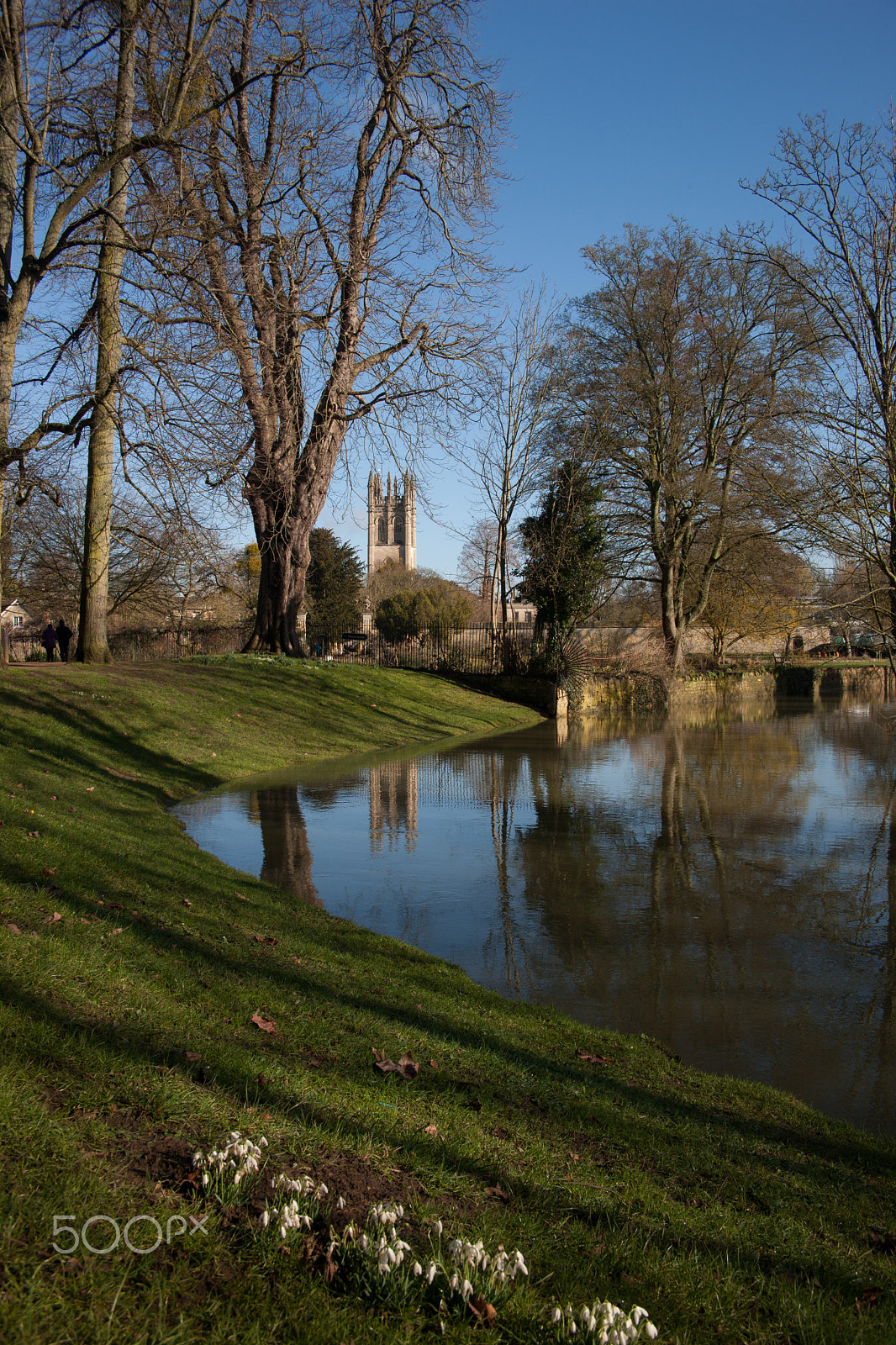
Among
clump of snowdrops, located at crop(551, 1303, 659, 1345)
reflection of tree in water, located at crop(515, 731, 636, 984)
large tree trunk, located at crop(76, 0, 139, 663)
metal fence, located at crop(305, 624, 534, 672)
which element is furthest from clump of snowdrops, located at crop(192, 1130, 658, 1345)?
metal fence, located at crop(305, 624, 534, 672)

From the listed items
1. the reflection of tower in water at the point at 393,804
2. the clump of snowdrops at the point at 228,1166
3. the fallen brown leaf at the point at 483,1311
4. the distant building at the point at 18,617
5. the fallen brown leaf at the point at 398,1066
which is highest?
the distant building at the point at 18,617

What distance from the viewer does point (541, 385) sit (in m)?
32.8

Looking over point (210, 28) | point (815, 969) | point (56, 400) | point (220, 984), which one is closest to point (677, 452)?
point (210, 28)

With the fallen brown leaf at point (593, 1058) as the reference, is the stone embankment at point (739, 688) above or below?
above

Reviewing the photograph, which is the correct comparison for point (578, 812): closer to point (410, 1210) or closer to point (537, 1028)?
point (537, 1028)

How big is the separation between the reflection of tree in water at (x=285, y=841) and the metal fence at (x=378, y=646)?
54.0 feet

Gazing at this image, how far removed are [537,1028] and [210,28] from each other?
14.3 m

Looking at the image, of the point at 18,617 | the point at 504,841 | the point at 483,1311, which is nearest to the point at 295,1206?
the point at 483,1311

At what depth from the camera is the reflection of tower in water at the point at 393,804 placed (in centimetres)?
1046

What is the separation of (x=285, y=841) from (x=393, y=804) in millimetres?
2800

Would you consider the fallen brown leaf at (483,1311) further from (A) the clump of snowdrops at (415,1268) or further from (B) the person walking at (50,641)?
(B) the person walking at (50,641)

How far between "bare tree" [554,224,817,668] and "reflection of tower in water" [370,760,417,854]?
1819 centimetres

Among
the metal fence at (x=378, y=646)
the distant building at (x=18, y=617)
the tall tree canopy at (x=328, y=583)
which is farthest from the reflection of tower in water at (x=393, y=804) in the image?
the tall tree canopy at (x=328, y=583)

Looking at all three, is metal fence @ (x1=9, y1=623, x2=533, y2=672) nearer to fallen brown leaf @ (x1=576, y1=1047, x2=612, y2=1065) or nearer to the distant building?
the distant building
